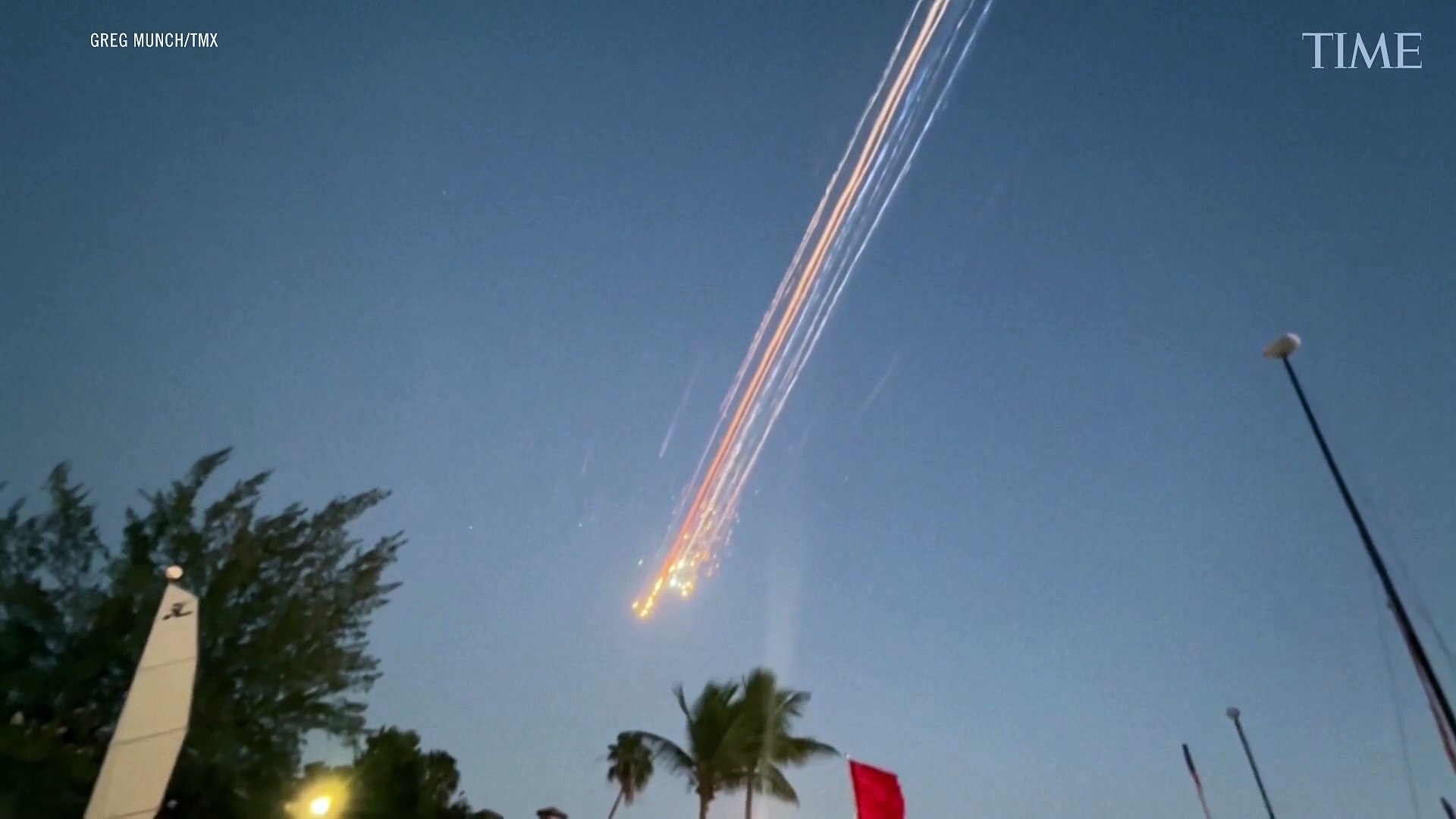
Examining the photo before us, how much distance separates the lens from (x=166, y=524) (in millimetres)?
15211

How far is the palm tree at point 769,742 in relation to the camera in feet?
99.2

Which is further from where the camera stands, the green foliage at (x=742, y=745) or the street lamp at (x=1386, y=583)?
the green foliage at (x=742, y=745)

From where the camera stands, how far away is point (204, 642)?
45.6 ft

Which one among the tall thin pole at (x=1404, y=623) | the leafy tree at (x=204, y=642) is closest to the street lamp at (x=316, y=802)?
the leafy tree at (x=204, y=642)

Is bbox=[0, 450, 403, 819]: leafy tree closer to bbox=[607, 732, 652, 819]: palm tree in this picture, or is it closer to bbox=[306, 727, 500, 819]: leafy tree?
bbox=[306, 727, 500, 819]: leafy tree

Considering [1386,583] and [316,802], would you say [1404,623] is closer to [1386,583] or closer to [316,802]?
[1386,583]

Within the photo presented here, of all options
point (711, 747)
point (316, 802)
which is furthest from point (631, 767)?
point (316, 802)

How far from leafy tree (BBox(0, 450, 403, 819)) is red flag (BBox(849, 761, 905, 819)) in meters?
8.22

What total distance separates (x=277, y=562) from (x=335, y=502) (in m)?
1.31

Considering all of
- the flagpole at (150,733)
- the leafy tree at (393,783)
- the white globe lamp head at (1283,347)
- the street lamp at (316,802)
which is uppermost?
the white globe lamp head at (1283,347)

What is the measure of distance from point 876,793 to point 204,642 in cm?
941

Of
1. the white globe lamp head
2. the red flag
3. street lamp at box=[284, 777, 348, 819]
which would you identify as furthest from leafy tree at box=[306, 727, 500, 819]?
the white globe lamp head

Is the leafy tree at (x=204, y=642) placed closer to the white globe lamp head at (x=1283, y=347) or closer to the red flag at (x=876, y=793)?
the red flag at (x=876, y=793)

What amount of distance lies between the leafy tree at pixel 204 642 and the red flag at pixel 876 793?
27.0 ft
